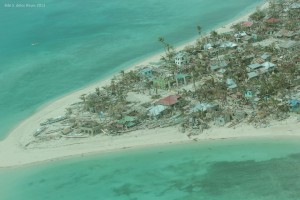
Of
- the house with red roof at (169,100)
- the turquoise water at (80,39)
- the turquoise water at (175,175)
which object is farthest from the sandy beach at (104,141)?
the turquoise water at (80,39)

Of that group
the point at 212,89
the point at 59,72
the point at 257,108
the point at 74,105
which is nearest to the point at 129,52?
the point at 59,72

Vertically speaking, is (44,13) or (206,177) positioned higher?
(44,13)

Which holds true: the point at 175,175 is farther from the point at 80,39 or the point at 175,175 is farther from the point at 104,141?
the point at 80,39

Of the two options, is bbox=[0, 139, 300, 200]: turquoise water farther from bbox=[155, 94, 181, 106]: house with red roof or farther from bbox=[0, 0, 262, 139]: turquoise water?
bbox=[0, 0, 262, 139]: turquoise water

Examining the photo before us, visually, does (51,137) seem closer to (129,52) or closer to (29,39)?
(129,52)

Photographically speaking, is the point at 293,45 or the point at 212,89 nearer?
the point at 212,89

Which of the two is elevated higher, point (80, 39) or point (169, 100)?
point (80, 39)

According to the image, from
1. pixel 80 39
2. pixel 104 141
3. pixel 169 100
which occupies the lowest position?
pixel 104 141

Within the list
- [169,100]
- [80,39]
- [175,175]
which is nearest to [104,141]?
[169,100]
